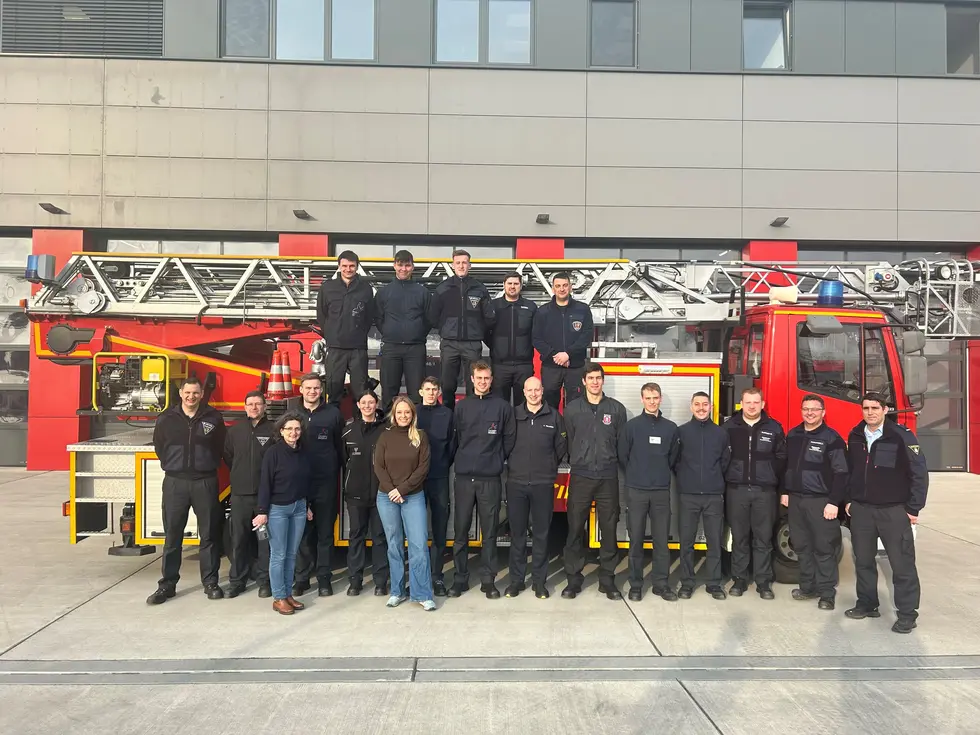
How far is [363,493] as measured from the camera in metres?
5.55

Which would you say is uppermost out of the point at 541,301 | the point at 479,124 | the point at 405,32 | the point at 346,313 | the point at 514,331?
the point at 405,32

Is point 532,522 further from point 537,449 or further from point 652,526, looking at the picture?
point 652,526

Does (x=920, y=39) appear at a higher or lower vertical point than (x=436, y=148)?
higher

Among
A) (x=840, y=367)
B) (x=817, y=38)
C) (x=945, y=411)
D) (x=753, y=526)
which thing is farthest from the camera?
(x=945, y=411)

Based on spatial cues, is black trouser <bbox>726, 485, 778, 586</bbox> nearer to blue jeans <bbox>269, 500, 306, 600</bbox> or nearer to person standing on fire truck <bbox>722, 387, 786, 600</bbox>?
person standing on fire truck <bbox>722, 387, 786, 600</bbox>

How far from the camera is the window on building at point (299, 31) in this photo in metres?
12.4

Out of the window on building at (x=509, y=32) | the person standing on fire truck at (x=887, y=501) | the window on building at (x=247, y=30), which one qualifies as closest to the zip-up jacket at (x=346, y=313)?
the person standing on fire truck at (x=887, y=501)

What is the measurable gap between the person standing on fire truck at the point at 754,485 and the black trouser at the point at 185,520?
178 inches

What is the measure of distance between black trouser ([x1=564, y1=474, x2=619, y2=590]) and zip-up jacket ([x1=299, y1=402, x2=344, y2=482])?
210 centimetres

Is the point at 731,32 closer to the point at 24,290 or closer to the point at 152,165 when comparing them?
the point at 152,165

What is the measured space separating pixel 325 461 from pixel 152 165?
9560mm

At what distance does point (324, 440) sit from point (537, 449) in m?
1.88

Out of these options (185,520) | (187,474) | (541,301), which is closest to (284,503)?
(187,474)

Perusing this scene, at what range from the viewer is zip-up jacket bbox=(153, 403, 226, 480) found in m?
5.42
